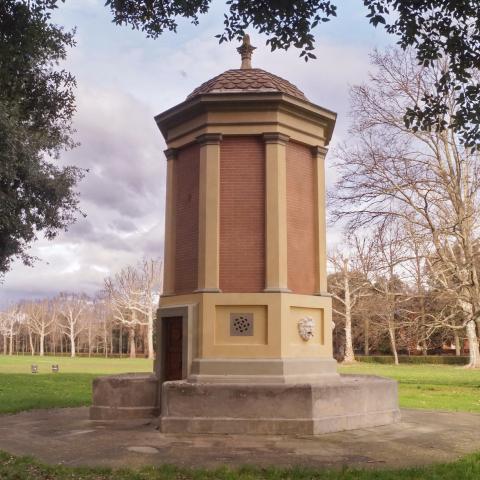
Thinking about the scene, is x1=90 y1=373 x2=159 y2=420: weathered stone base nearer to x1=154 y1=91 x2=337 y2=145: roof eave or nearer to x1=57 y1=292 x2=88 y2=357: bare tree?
x1=154 y1=91 x2=337 y2=145: roof eave

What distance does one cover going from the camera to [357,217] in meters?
22.1

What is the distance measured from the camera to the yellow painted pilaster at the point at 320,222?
1181cm

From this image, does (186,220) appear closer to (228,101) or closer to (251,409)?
(228,101)

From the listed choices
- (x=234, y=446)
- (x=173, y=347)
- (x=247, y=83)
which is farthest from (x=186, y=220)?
(x=234, y=446)

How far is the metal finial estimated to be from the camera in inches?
509

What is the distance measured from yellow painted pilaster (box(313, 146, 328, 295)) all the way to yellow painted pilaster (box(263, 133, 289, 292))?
107 cm

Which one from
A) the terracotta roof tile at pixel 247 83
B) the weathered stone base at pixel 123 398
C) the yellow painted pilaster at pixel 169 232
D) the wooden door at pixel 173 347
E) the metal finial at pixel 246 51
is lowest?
the weathered stone base at pixel 123 398

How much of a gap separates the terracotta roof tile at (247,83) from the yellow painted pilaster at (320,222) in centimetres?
132

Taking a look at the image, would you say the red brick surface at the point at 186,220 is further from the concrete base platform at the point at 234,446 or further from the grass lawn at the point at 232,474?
the grass lawn at the point at 232,474

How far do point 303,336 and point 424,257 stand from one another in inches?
490

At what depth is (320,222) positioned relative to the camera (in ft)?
39.4

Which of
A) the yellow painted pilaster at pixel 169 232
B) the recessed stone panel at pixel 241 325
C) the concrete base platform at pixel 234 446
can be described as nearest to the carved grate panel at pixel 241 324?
the recessed stone panel at pixel 241 325

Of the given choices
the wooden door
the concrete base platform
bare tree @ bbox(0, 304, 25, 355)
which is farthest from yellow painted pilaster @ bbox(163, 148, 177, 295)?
bare tree @ bbox(0, 304, 25, 355)

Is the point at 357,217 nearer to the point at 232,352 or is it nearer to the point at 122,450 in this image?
the point at 232,352
